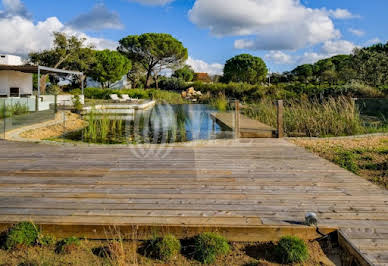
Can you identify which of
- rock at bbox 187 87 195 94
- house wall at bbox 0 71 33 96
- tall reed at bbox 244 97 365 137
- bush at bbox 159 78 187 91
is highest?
bush at bbox 159 78 187 91

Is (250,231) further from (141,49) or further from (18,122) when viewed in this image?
(141,49)

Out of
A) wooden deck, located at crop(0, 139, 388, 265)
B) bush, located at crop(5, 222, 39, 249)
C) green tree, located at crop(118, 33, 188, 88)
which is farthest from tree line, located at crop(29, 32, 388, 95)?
bush, located at crop(5, 222, 39, 249)

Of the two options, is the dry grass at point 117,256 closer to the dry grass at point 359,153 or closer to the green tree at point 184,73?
the dry grass at point 359,153

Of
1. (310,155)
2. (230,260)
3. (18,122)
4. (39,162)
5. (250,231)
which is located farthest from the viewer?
(18,122)

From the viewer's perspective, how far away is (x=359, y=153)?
14.6 feet

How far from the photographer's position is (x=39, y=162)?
352cm

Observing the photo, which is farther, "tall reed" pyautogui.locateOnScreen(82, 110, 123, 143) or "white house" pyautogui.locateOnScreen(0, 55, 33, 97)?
"white house" pyautogui.locateOnScreen(0, 55, 33, 97)

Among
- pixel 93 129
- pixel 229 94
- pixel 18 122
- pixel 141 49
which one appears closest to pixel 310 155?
pixel 93 129

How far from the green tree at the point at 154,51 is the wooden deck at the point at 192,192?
2633cm

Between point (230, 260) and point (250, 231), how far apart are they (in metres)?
0.21

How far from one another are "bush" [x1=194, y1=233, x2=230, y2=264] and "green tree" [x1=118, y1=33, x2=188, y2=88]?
93.5 ft

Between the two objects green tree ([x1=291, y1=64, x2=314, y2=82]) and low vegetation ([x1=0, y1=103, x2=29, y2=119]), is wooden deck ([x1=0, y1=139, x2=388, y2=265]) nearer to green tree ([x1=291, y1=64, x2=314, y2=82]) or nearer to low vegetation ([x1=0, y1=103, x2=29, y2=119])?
low vegetation ([x1=0, y1=103, x2=29, y2=119])

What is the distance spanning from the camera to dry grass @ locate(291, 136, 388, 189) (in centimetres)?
353

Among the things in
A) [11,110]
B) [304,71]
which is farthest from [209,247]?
[304,71]
